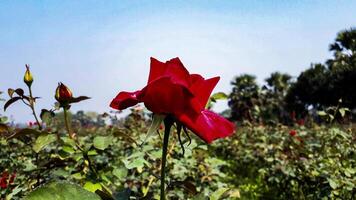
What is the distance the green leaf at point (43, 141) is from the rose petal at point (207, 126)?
0.71 metres

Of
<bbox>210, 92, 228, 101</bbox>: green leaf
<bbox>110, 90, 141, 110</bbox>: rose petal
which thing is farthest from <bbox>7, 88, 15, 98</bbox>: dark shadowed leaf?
<bbox>110, 90, 141, 110</bbox>: rose petal

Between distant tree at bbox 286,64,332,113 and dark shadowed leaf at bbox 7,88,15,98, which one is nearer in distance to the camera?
dark shadowed leaf at bbox 7,88,15,98

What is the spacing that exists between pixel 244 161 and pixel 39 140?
16.9ft

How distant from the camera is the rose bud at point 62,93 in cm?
137

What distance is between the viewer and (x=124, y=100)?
872 mm

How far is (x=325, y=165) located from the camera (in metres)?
3.47

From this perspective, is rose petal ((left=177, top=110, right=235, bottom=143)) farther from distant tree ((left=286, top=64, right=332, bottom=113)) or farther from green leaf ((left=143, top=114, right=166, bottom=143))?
distant tree ((left=286, top=64, right=332, bottom=113))

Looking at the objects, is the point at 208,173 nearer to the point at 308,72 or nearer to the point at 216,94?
the point at 216,94

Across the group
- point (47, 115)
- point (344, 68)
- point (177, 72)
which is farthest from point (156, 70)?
point (344, 68)

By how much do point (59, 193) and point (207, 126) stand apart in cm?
28

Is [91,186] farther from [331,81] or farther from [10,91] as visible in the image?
[331,81]

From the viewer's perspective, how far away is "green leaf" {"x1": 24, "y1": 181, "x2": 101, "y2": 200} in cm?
63

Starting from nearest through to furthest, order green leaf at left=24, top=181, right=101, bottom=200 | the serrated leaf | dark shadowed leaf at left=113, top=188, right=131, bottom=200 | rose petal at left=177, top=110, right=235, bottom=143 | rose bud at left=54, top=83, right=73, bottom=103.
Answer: green leaf at left=24, top=181, right=101, bottom=200, rose petal at left=177, top=110, right=235, bottom=143, dark shadowed leaf at left=113, top=188, right=131, bottom=200, rose bud at left=54, top=83, right=73, bottom=103, the serrated leaf

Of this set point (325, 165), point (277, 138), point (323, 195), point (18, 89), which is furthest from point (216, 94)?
point (277, 138)
